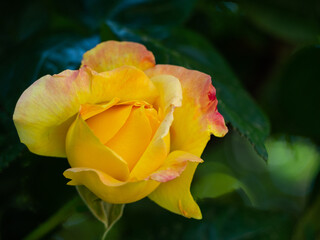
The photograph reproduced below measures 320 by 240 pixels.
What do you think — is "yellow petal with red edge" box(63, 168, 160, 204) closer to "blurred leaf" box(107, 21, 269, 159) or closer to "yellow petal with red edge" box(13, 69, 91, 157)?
"yellow petal with red edge" box(13, 69, 91, 157)

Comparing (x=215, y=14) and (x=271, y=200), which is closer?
(x=215, y=14)

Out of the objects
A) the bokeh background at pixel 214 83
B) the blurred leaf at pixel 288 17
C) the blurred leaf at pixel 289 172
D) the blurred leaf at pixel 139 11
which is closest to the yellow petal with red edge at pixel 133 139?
the bokeh background at pixel 214 83

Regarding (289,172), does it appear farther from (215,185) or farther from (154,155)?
(154,155)

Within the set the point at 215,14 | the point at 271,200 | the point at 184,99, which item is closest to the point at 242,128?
the point at 184,99

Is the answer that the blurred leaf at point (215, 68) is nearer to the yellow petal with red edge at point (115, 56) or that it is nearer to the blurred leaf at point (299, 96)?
the yellow petal with red edge at point (115, 56)

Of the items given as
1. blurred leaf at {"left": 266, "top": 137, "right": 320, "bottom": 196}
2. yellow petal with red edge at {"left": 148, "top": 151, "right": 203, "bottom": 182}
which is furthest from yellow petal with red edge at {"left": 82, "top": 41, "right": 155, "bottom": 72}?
blurred leaf at {"left": 266, "top": 137, "right": 320, "bottom": 196}

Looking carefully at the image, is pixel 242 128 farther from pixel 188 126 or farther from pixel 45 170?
pixel 45 170

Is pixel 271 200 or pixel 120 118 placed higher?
pixel 120 118
